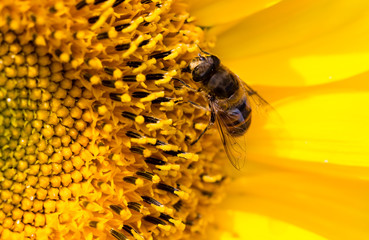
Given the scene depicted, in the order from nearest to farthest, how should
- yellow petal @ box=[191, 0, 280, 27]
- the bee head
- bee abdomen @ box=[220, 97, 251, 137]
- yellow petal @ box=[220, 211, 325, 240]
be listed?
the bee head, bee abdomen @ box=[220, 97, 251, 137], yellow petal @ box=[191, 0, 280, 27], yellow petal @ box=[220, 211, 325, 240]

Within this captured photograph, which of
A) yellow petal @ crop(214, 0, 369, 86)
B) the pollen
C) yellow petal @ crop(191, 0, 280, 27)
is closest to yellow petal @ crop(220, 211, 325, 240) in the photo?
the pollen

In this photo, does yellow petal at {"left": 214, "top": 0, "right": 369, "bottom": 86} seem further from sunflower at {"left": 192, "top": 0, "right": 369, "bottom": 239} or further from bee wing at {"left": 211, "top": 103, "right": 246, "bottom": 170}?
bee wing at {"left": 211, "top": 103, "right": 246, "bottom": 170}

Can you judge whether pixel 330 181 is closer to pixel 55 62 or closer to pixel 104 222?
pixel 104 222

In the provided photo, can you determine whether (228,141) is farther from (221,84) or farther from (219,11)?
(219,11)

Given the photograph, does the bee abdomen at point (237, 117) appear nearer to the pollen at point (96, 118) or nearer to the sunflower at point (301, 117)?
the pollen at point (96, 118)

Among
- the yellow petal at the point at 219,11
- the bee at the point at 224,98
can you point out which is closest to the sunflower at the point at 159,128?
the yellow petal at the point at 219,11

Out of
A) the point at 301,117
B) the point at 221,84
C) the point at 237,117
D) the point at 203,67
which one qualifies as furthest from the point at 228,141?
the point at 301,117
